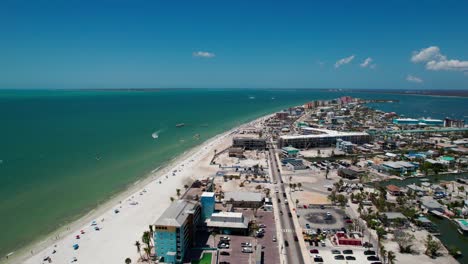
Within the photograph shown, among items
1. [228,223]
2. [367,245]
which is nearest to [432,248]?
[367,245]

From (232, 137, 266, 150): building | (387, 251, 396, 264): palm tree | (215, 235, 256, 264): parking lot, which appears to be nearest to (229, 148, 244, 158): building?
(232, 137, 266, 150): building

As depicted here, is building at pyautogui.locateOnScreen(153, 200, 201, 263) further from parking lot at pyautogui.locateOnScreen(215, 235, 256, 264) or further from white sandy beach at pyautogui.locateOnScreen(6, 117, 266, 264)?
parking lot at pyautogui.locateOnScreen(215, 235, 256, 264)

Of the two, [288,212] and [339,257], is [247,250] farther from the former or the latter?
[288,212]

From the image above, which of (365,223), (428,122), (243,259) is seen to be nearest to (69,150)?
(243,259)

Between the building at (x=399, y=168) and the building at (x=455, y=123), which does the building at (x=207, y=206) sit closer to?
the building at (x=399, y=168)

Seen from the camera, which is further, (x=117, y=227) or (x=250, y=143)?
(x=250, y=143)

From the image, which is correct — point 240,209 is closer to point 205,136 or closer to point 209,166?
point 209,166
